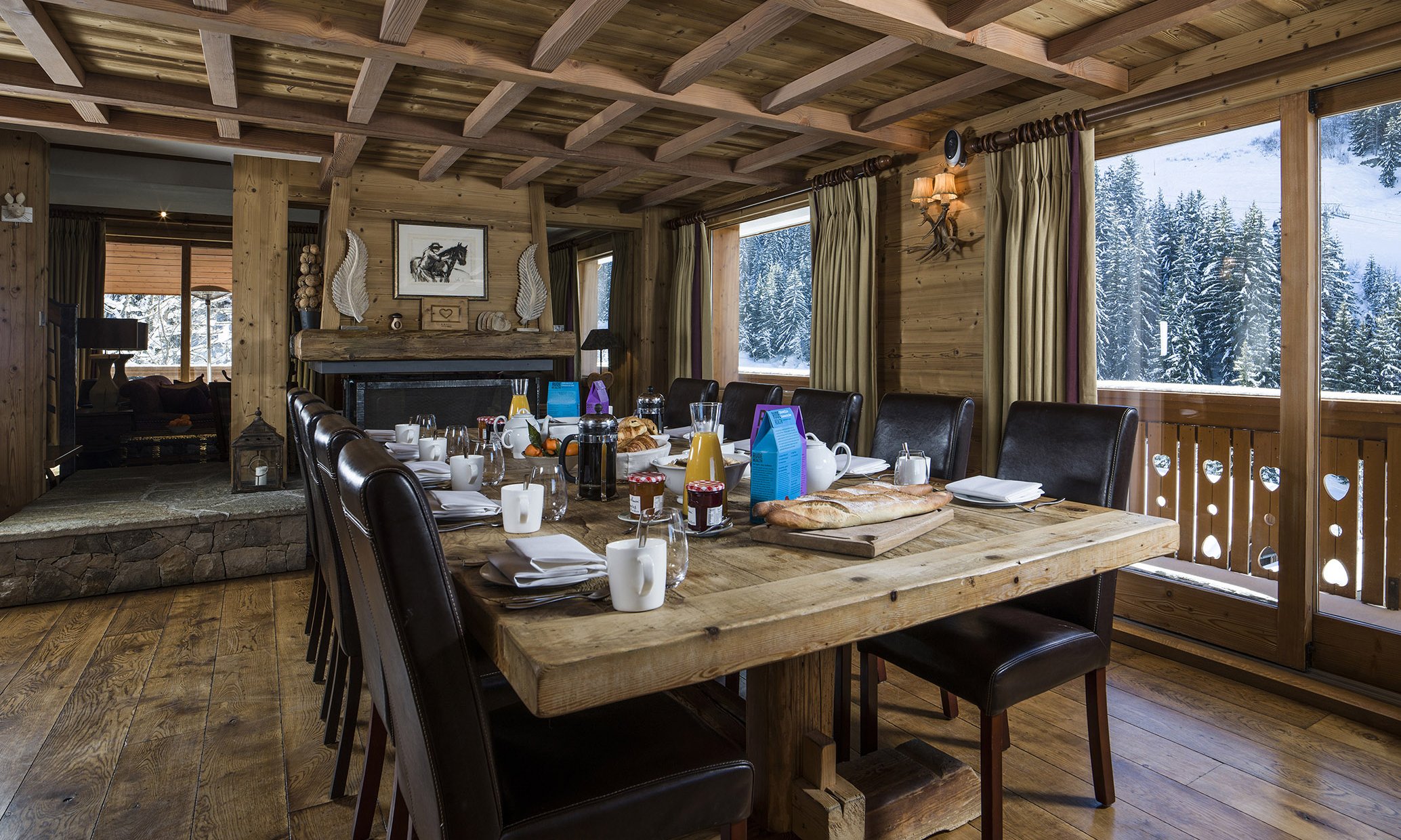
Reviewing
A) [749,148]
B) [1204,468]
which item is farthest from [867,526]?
[749,148]

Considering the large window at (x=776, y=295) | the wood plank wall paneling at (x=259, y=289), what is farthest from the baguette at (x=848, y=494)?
A: the wood plank wall paneling at (x=259, y=289)

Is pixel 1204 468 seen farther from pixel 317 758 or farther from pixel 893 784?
pixel 317 758

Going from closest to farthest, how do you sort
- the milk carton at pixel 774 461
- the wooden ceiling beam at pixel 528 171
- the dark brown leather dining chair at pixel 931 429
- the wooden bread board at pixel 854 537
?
the wooden bread board at pixel 854 537
the milk carton at pixel 774 461
the dark brown leather dining chair at pixel 931 429
the wooden ceiling beam at pixel 528 171

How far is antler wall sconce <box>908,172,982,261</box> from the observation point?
12.3 ft

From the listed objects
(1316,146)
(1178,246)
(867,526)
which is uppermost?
(1316,146)

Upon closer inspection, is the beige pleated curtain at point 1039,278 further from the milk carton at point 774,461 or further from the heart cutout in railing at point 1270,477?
the milk carton at point 774,461

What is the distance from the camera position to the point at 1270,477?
2.75 metres

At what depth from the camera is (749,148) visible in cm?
445

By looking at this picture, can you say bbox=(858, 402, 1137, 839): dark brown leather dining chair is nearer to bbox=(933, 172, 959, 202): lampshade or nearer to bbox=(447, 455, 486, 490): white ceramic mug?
bbox=(447, 455, 486, 490): white ceramic mug

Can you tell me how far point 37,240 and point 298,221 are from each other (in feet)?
11.2

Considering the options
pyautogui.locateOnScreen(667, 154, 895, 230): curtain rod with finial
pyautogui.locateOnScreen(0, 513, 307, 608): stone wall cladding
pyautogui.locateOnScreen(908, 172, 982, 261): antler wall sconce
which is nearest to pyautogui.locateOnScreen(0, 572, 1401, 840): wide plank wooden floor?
pyautogui.locateOnScreen(0, 513, 307, 608): stone wall cladding

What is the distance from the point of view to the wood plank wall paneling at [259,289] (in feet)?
15.6

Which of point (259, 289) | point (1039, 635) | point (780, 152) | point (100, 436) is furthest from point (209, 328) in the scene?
point (1039, 635)

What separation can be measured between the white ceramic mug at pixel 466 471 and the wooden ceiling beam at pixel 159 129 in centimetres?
314
